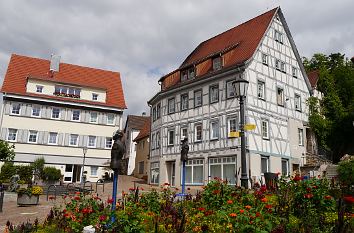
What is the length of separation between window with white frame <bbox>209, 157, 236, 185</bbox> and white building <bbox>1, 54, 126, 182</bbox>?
1609 cm

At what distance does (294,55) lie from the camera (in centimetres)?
2894

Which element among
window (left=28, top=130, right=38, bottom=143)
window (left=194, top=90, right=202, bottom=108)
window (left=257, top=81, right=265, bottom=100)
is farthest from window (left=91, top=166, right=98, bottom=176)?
window (left=257, top=81, right=265, bottom=100)

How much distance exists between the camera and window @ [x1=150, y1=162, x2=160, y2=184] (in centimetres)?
2975

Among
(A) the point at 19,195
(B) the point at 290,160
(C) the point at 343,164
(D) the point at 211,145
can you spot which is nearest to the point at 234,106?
(D) the point at 211,145

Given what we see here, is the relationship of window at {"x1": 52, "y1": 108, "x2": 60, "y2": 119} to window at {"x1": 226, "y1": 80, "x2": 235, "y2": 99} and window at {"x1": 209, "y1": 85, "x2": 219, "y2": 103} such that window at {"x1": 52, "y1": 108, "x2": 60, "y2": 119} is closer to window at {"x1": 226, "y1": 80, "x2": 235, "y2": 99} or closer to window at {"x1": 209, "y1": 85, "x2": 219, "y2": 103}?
window at {"x1": 209, "y1": 85, "x2": 219, "y2": 103}

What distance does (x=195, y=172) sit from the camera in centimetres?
2591

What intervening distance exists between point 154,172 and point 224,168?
8722 mm

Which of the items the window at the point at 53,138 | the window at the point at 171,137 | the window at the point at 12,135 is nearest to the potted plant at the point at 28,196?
the window at the point at 171,137

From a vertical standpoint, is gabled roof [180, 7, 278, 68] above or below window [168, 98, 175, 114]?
above

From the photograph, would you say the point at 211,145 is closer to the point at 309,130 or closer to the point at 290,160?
the point at 290,160

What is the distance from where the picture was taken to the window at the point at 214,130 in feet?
81.7

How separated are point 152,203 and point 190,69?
21.7 m

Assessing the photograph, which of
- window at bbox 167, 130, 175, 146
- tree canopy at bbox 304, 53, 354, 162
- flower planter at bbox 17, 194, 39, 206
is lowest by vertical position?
flower planter at bbox 17, 194, 39, 206

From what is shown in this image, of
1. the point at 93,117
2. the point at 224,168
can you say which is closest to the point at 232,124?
the point at 224,168
